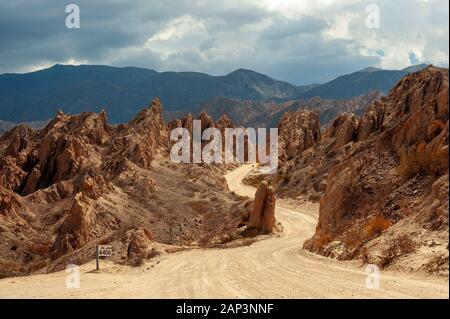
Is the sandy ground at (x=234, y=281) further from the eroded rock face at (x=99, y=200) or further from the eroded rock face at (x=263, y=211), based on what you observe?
the eroded rock face at (x=263, y=211)

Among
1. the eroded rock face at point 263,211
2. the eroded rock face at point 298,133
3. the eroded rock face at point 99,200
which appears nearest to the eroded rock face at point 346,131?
the eroded rock face at point 298,133

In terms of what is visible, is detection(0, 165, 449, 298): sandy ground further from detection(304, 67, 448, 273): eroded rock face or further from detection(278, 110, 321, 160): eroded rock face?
detection(278, 110, 321, 160): eroded rock face

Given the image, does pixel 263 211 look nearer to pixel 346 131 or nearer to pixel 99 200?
pixel 99 200

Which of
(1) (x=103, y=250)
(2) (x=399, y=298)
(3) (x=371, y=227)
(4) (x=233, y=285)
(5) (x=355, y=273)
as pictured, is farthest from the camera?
(1) (x=103, y=250)

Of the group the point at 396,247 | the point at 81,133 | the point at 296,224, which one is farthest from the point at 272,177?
the point at 396,247

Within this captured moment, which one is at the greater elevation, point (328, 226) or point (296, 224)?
point (328, 226)

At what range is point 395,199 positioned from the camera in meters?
24.6

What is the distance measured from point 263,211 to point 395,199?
2385 centimetres

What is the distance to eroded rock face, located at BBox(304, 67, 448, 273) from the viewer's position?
19.5 m

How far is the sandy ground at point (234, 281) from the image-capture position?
1550cm
